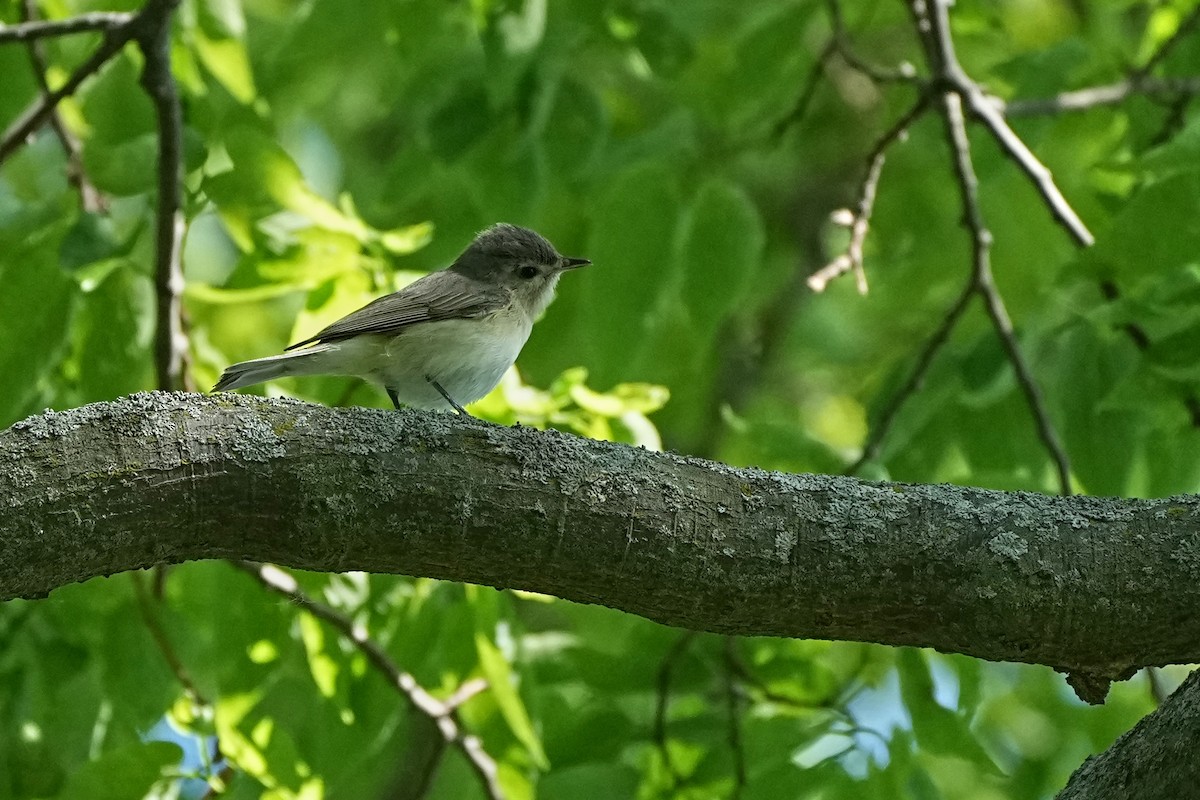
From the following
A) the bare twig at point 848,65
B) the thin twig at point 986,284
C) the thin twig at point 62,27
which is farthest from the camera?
the bare twig at point 848,65

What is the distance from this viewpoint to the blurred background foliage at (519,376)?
452cm

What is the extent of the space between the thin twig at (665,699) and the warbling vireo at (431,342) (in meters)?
1.31

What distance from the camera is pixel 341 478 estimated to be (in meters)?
2.79

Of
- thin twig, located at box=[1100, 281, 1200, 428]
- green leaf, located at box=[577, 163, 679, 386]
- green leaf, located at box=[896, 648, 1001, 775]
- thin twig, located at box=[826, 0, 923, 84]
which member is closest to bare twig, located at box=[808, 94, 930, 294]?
thin twig, located at box=[826, 0, 923, 84]

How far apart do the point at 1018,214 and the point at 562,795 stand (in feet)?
13.7

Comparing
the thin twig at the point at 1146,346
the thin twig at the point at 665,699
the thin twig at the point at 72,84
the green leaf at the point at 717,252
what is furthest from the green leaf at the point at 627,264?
the thin twig at the point at 72,84

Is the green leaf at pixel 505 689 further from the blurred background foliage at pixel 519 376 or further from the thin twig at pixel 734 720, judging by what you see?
the thin twig at pixel 734 720

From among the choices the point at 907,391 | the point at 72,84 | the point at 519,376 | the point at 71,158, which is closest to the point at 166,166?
the point at 72,84

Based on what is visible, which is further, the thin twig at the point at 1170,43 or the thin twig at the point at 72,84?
the thin twig at the point at 1170,43

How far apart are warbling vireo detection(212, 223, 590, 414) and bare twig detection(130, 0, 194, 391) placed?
0.31 meters

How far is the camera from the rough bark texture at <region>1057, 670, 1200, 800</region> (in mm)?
2875

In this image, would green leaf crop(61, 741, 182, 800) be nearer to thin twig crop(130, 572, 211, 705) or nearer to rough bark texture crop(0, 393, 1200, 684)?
thin twig crop(130, 572, 211, 705)

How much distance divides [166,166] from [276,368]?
84 centimetres

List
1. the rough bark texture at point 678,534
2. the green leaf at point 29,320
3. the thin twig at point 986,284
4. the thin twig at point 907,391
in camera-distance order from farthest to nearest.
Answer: the thin twig at point 907,391 < the thin twig at point 986,284 < the green leaf at point 29,320 < the rough bark texture at point 678,534
